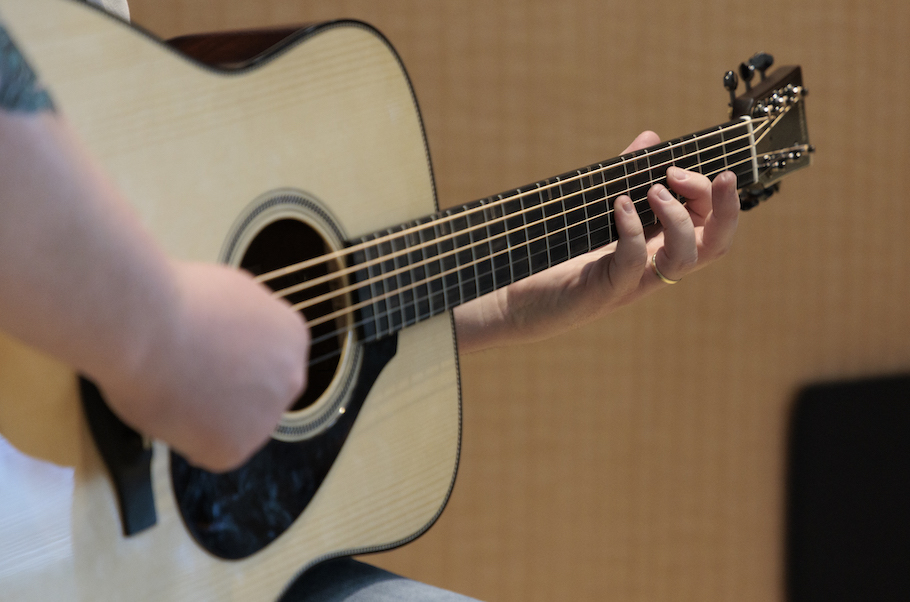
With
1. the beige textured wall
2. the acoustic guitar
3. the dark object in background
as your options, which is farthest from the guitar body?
the dark object in background

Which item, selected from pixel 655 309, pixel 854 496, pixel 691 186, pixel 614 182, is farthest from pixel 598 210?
pixel 854 496

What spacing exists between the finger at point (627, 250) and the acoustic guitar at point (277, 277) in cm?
2

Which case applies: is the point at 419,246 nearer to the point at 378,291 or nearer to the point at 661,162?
the point at 378,291

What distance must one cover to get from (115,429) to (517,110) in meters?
1.09

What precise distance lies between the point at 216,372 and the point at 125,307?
0.07 metres

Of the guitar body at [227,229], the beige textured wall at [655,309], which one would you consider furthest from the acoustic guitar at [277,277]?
the beige textured wall at [655,309]

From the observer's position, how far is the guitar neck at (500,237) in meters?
0.71

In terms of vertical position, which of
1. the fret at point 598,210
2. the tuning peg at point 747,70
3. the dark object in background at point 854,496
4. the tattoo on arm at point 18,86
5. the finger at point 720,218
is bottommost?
the dark object in background at point 854,496

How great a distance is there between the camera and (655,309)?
1690 mm

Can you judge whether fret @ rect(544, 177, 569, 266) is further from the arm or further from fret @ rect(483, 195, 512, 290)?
the arm

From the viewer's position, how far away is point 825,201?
1842mm

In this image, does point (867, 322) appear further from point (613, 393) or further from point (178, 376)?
point (178, 376)

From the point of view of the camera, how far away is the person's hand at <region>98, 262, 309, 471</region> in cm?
45

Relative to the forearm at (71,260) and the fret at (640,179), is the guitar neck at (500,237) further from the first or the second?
the forearm at (71,260)
